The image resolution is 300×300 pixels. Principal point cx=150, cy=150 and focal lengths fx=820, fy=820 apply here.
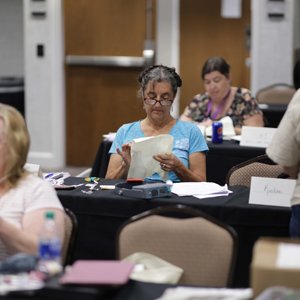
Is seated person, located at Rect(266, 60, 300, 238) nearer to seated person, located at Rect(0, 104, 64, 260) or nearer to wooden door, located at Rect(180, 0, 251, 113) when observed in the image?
seated person, located at Rect(0, 104, 64, 260)

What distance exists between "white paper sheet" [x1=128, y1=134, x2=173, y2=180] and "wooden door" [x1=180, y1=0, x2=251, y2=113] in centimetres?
451

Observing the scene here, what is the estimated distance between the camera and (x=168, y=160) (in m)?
4.39

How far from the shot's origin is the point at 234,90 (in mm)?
6645

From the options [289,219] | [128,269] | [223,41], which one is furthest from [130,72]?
[128,269]

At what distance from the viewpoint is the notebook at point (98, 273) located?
8.17ft

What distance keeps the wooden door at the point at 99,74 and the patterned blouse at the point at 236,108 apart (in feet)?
7.16

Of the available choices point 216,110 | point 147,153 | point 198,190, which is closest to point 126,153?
point 147,153

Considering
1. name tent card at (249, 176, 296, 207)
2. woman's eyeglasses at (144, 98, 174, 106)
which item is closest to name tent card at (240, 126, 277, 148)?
woman's eyeglasses at (144, 98, 174, 106)

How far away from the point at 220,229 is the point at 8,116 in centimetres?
93

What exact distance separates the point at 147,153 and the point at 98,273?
1.97 metres

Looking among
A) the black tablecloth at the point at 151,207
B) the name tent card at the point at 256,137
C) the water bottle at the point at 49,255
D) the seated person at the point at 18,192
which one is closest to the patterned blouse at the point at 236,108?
the name tent card at the point at 256,137

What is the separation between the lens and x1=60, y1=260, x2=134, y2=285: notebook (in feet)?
8.17

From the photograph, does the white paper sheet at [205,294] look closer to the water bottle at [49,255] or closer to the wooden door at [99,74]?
the water bottle at [49,255]

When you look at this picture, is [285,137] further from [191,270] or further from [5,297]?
[5,297]
